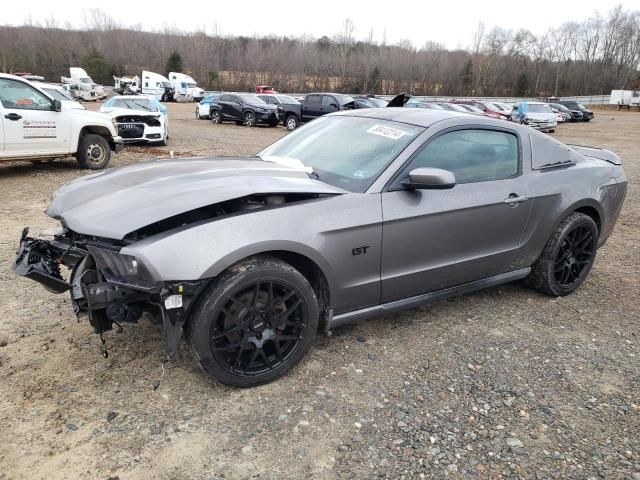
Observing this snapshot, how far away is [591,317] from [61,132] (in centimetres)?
849

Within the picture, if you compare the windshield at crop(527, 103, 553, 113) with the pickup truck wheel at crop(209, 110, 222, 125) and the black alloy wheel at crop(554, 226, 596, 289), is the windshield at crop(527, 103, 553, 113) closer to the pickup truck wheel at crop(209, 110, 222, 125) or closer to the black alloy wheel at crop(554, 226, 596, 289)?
the pickup truck wheel at crop(209, 110, 222, 125)

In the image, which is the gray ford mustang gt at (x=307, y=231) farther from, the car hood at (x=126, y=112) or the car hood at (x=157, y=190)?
the car hood at (x=126, y=112)

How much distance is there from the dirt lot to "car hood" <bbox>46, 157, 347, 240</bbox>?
885 millimetres

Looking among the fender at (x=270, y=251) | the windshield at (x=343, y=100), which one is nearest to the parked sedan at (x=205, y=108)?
the windshield at (x=343, y=100)

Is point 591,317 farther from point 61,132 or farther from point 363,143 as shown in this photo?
point 61,132

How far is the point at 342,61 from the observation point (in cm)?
7494

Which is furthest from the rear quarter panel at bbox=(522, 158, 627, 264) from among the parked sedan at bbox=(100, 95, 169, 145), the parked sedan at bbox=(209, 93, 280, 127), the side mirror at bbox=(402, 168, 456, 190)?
the parked sedan at bbox=(209, 93, 280, 127)

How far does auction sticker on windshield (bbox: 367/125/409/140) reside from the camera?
3.31 meters

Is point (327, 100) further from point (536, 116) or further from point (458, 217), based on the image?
point (458, 217)

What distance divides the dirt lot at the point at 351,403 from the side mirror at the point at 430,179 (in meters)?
1.11

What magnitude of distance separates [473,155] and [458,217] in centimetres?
54

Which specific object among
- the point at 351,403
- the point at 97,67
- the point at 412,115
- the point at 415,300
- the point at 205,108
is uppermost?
the point at 97,67

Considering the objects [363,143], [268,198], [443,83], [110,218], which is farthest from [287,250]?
[443,83]

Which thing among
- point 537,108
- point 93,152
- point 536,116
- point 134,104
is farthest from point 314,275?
point 537,108
